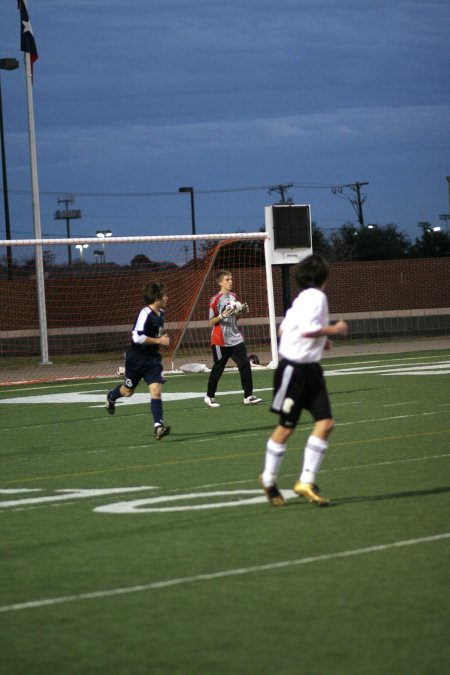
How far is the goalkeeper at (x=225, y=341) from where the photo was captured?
59.4 ft

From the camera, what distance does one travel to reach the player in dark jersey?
47.2ft

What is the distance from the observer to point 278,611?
6.30 meters

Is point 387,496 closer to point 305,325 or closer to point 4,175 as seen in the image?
point 305,325

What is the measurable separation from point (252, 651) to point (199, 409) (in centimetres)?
1295

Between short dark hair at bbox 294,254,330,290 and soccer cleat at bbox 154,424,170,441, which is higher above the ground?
short dark hair at bbox 294,254,330,290

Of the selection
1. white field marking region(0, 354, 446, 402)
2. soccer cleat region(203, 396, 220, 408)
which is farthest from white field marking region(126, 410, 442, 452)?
white field marking region(0, 354, 446, 402)

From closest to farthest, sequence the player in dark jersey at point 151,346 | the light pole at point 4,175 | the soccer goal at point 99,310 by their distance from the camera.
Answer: the player in dark jersey at point 151,346 < the soccer goal at point 99,310 < the light pole at point 4,175

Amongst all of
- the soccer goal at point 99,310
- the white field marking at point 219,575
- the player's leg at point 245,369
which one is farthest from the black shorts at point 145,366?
the soccer goal at point 99,310

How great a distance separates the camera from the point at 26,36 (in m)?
34.0

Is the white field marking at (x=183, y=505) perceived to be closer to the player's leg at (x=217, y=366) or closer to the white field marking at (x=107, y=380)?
the player's leg at (x=217, y=366)

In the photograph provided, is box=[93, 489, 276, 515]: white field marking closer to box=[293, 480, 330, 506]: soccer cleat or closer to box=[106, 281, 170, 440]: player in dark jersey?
box=[293, 480, 330, 506]: soccer cleat

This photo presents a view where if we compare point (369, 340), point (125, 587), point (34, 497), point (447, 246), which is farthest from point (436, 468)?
point (447, 246)

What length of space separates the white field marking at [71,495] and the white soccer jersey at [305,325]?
2231mm

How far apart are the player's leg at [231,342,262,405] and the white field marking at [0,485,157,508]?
24.1 ft
